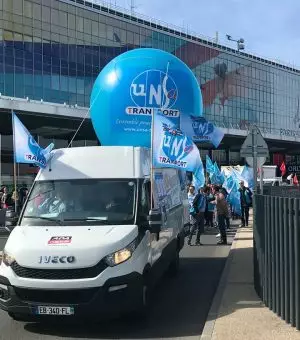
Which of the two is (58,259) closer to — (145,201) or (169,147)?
(145,201)

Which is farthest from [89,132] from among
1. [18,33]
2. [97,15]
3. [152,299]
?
[152,299]

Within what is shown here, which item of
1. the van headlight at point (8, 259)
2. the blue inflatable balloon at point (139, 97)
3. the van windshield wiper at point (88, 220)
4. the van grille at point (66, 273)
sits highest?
the blue inflatable balloon at point (139, 97)

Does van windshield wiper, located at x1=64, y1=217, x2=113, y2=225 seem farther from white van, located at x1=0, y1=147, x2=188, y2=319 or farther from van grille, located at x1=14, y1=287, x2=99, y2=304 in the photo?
van grille, located at x1=14, y1=287, x2=99, y2=304

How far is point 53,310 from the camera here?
659 centimetres

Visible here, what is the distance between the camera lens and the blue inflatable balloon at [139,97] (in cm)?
1224

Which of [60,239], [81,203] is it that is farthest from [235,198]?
[60,239]

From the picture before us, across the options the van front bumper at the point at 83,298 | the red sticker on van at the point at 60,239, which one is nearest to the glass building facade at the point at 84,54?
the red sticker on van at the point at 60,239

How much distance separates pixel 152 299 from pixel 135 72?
18.8 ft

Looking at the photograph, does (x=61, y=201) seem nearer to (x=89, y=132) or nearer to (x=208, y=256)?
(x=208, y=256)

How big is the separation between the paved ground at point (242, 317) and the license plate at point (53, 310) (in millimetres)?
1559

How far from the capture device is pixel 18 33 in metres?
60.0

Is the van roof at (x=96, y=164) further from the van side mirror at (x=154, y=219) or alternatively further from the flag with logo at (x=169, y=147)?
the van side mirror at (x=154, y=219)

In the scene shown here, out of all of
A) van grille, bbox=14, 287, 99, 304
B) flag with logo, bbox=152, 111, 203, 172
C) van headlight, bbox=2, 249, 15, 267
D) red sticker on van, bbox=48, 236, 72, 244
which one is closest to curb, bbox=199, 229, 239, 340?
van grille, bbox=14, 287, 99, 304

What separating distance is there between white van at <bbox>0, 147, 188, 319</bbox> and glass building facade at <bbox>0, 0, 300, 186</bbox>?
144ft
